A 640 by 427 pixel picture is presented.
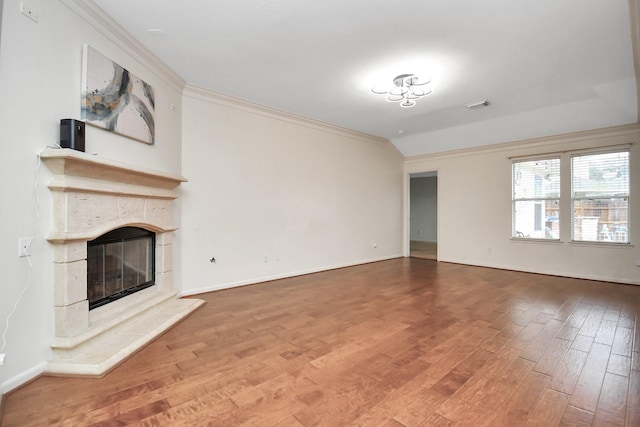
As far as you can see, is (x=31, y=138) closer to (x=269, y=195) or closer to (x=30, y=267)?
(x=30, y=267)

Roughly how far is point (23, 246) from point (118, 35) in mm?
2100

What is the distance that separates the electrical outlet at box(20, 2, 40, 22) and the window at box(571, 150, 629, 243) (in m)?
7.44

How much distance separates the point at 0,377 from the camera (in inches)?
71.4

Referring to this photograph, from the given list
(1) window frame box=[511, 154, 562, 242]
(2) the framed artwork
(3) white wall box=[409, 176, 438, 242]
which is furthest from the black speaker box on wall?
(3) white wall box=[409, 176, 438, 242]

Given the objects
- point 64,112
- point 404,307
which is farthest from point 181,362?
point 404,307

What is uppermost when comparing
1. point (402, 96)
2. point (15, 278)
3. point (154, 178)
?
point (402, 96)

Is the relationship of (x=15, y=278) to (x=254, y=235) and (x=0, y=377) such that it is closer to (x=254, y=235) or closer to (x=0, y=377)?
(x=0, y=377)

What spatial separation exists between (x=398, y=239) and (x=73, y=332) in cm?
664

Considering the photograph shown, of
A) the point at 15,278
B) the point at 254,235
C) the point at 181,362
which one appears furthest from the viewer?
the point at 254,235

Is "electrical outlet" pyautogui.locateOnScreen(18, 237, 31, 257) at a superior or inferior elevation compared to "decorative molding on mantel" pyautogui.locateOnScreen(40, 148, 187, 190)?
inferior

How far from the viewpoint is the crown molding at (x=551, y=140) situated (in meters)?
4.84

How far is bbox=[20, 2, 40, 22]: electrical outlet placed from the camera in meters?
1.99

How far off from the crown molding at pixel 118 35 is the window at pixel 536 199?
21.2ft

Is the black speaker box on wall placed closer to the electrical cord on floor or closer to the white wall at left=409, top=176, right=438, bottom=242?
the electrical cord on floor
